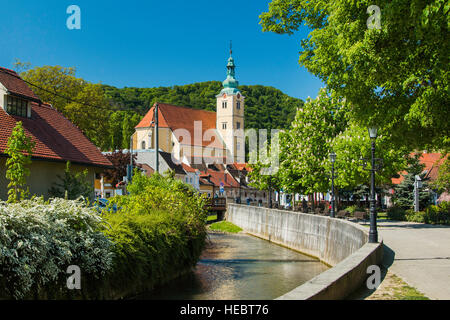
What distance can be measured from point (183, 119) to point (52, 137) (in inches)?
3849

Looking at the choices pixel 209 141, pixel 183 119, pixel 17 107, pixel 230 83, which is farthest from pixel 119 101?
pixel 17 107

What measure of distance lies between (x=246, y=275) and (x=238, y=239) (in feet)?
53.2

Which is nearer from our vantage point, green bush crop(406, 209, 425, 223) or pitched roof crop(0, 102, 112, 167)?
pitched roof crop(0, 102, 112, 167)

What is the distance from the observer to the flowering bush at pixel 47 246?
8289 millimetres

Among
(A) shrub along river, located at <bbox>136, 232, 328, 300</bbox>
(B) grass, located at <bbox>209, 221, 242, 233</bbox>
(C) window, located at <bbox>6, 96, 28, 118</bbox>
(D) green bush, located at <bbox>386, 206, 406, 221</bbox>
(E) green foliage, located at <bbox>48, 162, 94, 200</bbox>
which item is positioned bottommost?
(B) grass, located at <bbox>209, 221, 242, 233</bbox>

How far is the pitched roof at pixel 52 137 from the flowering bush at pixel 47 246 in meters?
9.99

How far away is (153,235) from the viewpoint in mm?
13766

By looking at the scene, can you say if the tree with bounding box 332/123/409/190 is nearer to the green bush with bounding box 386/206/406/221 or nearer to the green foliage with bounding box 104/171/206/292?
the green bush with bounding box 386/206/406/221

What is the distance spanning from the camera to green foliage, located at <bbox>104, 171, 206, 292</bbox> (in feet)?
39.1

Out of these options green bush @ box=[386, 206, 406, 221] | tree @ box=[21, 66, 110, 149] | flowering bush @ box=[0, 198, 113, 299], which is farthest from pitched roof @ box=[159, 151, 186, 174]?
flowering bush @ box=[0, 198, 113, 299]

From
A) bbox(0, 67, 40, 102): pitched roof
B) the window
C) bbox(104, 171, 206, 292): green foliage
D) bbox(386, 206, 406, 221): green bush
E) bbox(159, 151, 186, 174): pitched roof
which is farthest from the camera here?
bbox(159, 151, 186, 174): pitched roof

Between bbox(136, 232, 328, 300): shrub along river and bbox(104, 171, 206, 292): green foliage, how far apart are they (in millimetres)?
655
